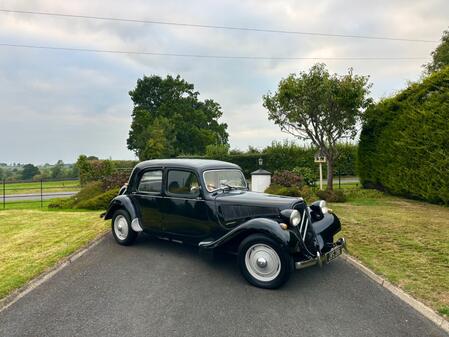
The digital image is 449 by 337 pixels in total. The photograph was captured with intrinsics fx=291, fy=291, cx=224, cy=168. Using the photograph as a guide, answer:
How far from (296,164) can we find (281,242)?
20944 mm

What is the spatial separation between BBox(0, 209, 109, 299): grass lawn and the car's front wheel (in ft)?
10.5

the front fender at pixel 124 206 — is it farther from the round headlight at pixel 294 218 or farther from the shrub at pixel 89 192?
the shrub at pixel 89 192

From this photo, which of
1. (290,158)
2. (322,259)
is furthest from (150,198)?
(290,158)

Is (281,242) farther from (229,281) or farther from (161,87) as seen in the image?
(161,87)

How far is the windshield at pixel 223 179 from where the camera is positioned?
Answer: 5.06 m

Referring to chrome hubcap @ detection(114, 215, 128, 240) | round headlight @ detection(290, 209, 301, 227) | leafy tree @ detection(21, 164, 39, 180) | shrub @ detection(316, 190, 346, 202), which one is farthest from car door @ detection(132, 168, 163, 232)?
leafy tree @ detection(21, 164, 39, 180)

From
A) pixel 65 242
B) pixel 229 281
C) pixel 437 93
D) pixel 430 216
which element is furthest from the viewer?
pixel 437 93

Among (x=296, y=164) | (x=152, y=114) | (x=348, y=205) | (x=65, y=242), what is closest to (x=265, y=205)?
(x=65, y=242)

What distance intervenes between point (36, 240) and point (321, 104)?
37.4 feet

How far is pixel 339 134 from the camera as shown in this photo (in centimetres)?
1340

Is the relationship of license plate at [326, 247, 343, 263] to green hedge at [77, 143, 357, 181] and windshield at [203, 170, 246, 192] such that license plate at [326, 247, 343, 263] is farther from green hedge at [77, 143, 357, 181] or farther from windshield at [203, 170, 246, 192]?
green hedge at [77, 143, 357, 181]

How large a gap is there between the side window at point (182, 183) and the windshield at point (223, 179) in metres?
0.22

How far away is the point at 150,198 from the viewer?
5559mm

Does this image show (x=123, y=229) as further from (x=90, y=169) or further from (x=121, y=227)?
(x=90, y=169)
